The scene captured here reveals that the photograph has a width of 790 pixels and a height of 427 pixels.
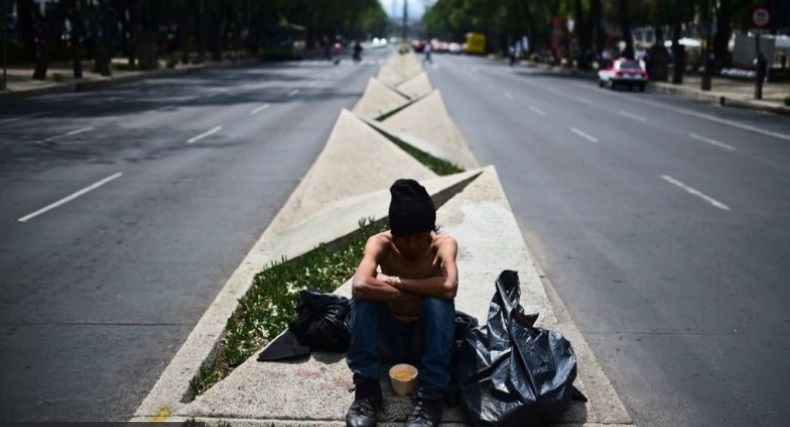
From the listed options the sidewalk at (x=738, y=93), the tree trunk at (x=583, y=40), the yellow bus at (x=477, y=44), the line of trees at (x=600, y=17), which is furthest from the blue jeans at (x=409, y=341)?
the yellow bus at (x=477, y=44)

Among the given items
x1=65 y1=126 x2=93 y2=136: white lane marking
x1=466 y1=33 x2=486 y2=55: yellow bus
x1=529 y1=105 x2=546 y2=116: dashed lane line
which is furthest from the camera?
x1=466 y1=33 x2=486 y2=55: yellow bus

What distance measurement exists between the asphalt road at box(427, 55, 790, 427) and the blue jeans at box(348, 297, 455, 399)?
1.22m

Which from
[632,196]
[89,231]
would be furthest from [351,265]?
[632,196]

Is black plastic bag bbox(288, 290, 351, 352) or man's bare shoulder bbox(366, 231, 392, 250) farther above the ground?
man's bare shoulder bbox(366, 231, 392, 250)

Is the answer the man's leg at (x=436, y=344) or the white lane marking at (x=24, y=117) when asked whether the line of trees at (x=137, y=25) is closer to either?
the white lane marking at (x=24, y=117)

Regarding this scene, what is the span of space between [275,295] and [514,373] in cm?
273

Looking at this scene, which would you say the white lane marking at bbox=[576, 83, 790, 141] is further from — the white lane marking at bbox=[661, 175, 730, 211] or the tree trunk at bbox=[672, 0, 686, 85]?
the tree trunk at bbox=[672, 0, 686, 85]

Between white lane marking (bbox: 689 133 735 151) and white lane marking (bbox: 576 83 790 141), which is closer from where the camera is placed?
white lane marking (bbox: 689 133 735 151)

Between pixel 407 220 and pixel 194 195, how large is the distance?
813 cm

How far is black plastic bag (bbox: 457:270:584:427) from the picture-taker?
4.44 meters

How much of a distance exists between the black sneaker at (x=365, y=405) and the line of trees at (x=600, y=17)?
37.4 m

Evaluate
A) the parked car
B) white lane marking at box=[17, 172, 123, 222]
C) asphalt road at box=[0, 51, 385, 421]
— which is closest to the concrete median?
asphalt road at box=[0, 51, 385, 421]

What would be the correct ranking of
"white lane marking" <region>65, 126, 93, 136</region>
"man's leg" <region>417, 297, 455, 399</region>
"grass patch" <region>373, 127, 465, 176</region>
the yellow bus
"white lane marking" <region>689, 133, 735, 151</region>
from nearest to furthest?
"man's leg" <region>417, 297, 455, 399</region> → "grass patch" <region>373, 127, 465, 176</region> → "white lane marking" <region>689, 133, 735, 151</region> → "white lane marking" <region>65, 126, 93, 136</region> → the yellow bus

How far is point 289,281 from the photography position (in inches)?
287
